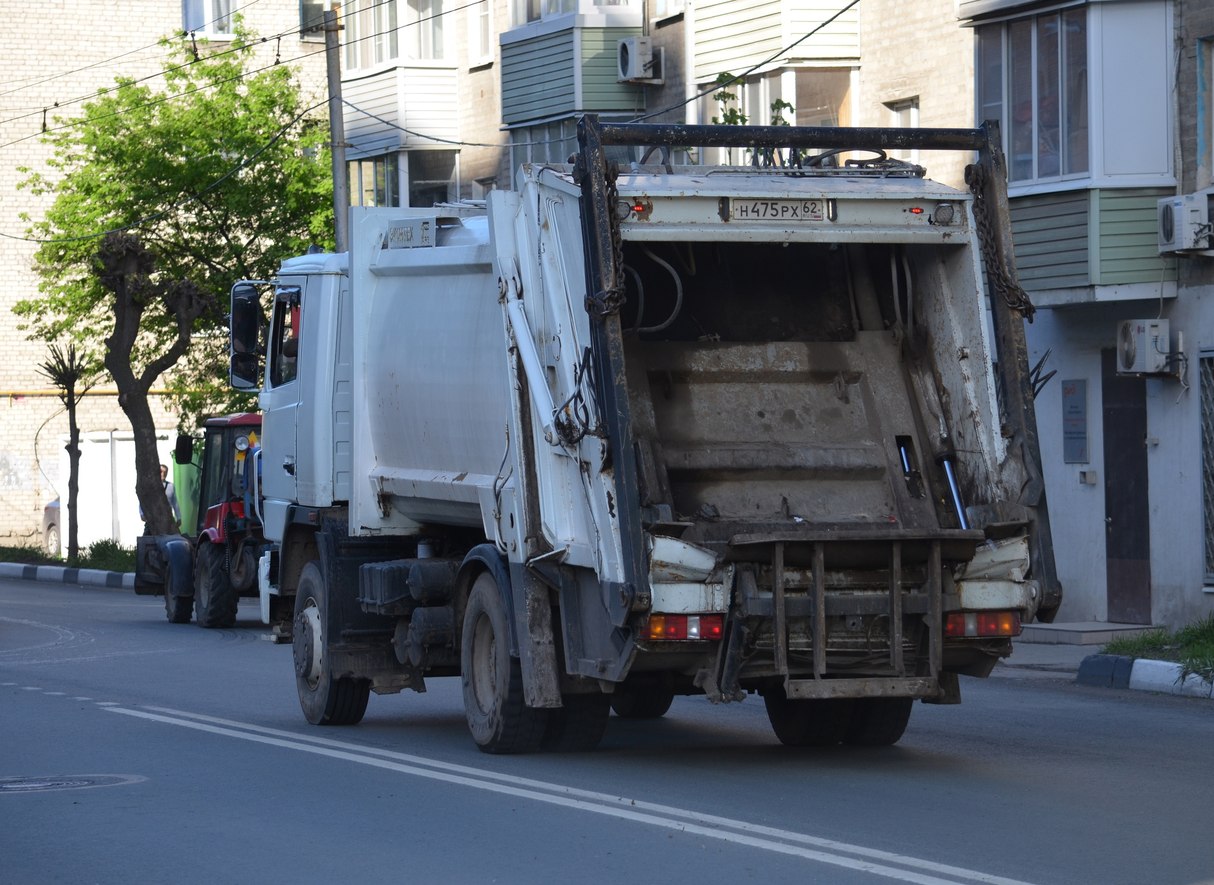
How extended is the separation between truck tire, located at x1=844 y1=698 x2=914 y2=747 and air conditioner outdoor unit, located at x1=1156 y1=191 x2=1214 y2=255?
351 inches

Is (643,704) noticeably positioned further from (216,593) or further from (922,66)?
(922,66)

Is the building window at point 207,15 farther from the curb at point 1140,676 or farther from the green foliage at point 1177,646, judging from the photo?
the curb at point 1140,676

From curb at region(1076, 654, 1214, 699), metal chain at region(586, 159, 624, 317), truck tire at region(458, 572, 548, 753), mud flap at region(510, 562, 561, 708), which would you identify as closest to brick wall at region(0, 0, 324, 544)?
curb at region(1076, 654, 1214, 699)

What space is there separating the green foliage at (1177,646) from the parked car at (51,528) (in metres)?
28.2

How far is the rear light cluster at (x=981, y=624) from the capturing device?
9.80 meters

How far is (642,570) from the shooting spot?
9383 mm

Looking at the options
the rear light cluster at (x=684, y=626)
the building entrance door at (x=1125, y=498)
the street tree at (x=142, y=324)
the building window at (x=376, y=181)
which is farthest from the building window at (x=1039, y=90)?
the street tree at (x=142, y=324)

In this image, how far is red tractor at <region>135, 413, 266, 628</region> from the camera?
21.8 m

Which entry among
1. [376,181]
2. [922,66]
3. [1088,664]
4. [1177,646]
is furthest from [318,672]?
[376,181]

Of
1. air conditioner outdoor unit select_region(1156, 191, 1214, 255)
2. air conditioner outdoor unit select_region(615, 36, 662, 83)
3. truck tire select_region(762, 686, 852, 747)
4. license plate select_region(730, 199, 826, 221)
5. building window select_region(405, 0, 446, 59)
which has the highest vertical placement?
building window select_region(405, 0, 446, 59)

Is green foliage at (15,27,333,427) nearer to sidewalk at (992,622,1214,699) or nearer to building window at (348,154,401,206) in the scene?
building window at (348,154,401,206)

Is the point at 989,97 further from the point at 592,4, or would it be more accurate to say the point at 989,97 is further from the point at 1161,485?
the point at 592,4

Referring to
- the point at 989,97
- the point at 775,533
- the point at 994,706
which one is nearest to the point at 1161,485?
the point at 989,97

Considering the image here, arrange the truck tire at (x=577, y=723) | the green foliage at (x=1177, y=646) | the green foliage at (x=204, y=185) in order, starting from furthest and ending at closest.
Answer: the green foliage at (x=204, y=185), the green foliage at (x=1177, y=646), the truck tire at (x=577, y=723)
